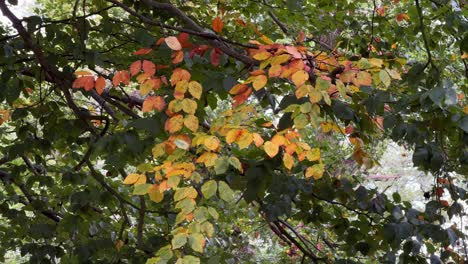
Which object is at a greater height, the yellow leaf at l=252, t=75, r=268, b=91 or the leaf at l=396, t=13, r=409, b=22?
the leaf at l=396, t=13, r=409, b=22

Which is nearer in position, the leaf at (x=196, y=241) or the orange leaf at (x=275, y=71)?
the leaf at (x=196, y=241)

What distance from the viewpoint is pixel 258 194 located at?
182 cm

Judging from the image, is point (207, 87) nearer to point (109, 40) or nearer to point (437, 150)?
point (437, 150)

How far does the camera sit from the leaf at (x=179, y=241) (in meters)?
1.36

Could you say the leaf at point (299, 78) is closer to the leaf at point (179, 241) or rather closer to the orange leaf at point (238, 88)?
the orange leaf at point (238, 88)

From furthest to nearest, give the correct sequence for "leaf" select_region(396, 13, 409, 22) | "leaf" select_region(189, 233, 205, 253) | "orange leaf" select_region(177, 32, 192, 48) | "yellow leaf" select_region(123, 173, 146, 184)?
1. "leaf" select_region(396, 13, 409, 22)
2. "orange leaf" select_region(177, 32, 192, 48)
3. "yellow leaf" select_region(123, 173, 146, 184)
4. "leaf" select_region(189, 233, 205, 253)

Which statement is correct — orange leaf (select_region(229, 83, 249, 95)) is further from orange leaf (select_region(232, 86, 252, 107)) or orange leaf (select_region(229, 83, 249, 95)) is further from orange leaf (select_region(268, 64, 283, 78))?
orange leaf (select_region(268, 64, 283, 78))

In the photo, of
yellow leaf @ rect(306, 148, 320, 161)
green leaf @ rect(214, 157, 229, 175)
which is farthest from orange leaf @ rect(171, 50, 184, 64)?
yellow leaf @ rect(306, 148, 320, 161)

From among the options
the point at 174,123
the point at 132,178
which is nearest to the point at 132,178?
the point at 132,178

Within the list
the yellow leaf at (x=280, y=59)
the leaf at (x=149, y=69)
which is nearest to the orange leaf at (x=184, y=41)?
the leaf at (x=149, y=69)

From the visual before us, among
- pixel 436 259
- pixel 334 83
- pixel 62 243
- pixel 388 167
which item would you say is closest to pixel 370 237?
pixel 436 259

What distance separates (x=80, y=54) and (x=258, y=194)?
864 mm

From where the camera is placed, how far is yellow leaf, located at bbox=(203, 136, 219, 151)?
1457mm

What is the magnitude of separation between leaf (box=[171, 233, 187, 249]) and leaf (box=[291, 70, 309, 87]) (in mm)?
484
